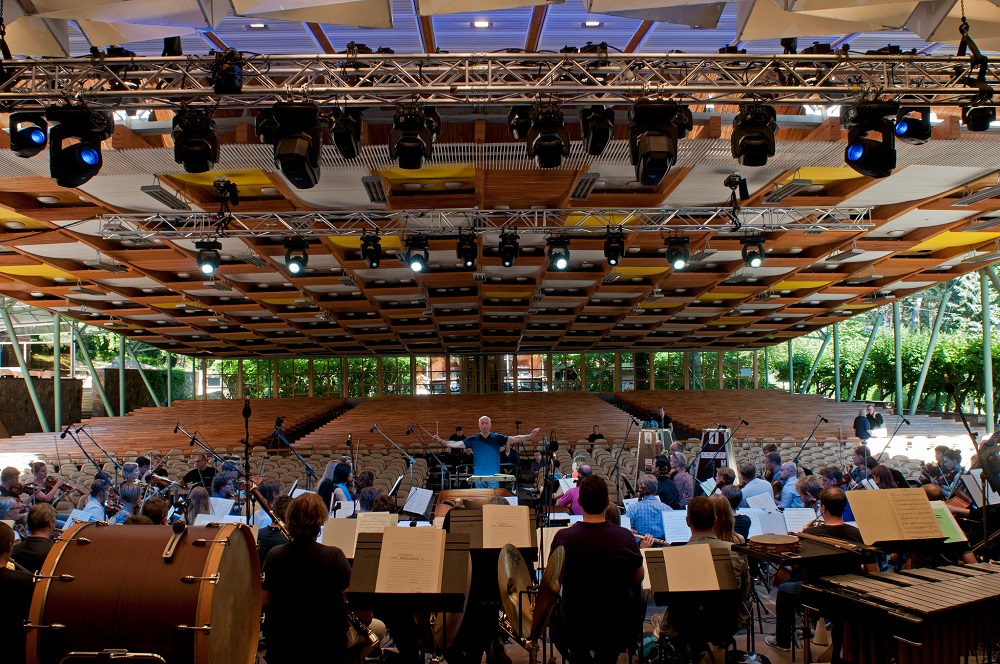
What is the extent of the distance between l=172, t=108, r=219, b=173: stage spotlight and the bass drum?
3851 mm

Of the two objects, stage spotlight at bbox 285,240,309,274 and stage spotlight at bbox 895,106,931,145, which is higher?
stage spotlight at bbox 895,106,931,145

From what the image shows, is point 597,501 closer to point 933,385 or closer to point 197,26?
point 197,26

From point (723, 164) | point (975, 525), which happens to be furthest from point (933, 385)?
point (975, 525)

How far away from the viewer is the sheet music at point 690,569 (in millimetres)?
3924

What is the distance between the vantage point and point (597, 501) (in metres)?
3.91

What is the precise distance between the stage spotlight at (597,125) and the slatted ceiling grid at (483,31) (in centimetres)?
104

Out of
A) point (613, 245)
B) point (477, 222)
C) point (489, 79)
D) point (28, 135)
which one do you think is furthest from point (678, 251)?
point (28, 135)

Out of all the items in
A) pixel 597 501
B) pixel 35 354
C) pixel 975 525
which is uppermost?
pixel 35 354

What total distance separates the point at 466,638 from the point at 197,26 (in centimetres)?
498

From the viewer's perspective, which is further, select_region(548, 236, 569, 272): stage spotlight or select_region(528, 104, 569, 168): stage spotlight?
select_region(548, 236, 569, 272): stage spotlight

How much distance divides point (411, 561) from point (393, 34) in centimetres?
509

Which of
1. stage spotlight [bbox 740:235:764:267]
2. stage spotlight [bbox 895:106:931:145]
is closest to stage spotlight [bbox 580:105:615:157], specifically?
stage spotlight [bbox 895:106:931:145]

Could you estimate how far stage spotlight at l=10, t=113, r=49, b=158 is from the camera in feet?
19.5

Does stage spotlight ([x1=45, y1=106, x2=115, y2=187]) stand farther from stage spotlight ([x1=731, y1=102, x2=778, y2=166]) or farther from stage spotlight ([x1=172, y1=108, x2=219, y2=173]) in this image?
A: stage spotlight ([x1=731, y1=102, x2=778, y2=166])
